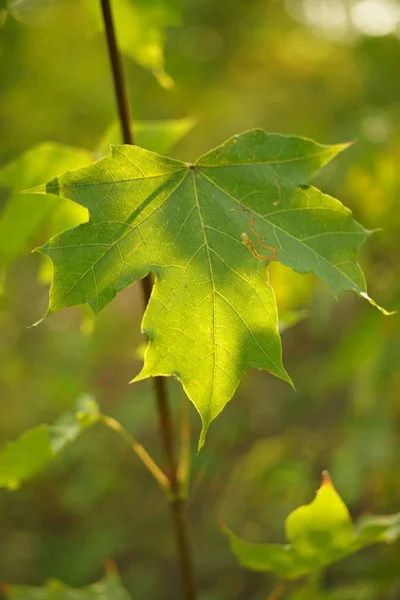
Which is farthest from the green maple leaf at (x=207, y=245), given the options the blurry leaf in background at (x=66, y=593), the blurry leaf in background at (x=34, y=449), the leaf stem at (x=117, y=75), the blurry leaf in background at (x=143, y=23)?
the blurry leaf in background at (x=66, y=593)

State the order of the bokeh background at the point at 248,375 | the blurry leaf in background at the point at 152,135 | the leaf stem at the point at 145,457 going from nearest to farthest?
the leaf stem at the point at 145,457, the blurry leaf in background at the point at 152,135, the bokeh background at the point at 248,375

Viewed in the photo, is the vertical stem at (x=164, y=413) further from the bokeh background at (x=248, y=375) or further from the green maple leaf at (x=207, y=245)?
the bokeh background at (x=248, y=375)

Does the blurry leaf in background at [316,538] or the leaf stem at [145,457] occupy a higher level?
the leaf stem at [145,457]

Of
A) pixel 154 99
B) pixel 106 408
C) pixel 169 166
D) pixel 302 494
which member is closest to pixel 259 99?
pixel 154 99

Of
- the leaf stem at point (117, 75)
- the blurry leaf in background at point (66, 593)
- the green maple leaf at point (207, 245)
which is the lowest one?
the blurry leaf in background at point (66, 593)

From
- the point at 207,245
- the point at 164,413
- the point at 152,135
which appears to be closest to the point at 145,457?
the point at 164,413

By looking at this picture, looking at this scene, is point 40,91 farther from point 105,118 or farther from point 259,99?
point 259,99
